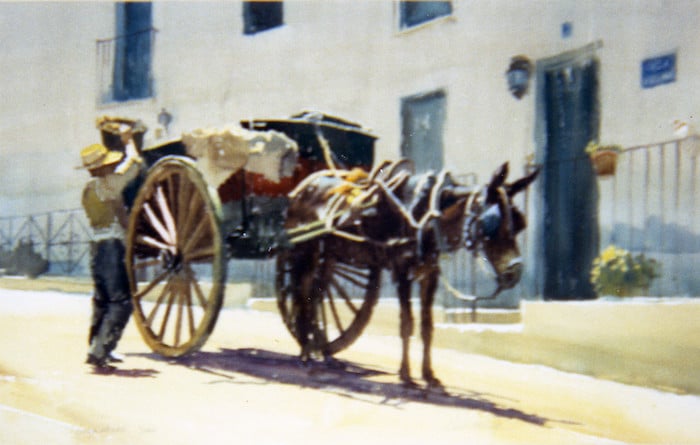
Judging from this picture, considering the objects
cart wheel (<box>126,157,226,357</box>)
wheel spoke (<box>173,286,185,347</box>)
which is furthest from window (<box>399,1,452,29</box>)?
wheel spoke (<box>173,286,185,347</box>)

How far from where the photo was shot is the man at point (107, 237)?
16.7 ft

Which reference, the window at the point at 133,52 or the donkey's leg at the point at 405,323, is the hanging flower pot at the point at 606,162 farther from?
the window at the point at 133,52

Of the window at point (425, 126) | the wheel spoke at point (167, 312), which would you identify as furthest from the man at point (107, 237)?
the window at point (425, 126)

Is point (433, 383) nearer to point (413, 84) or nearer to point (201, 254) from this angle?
point (201, 254)

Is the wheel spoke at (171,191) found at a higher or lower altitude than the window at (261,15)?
lower

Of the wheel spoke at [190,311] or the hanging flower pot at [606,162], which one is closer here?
the hanging flower pot at [606,162]

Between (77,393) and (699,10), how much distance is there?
352 cm

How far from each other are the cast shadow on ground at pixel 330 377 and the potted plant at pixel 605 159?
128 centimetres

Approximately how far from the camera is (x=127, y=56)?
18.0 ft

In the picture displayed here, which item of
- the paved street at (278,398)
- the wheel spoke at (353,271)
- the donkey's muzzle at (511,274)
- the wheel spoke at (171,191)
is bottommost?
the paved street at (278,398)

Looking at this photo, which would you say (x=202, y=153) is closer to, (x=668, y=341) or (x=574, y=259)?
(x=574, y=259)

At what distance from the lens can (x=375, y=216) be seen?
4.77 metres

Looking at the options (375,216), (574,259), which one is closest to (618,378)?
(574,259)

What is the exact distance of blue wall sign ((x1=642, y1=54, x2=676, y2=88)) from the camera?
13.2 feet
